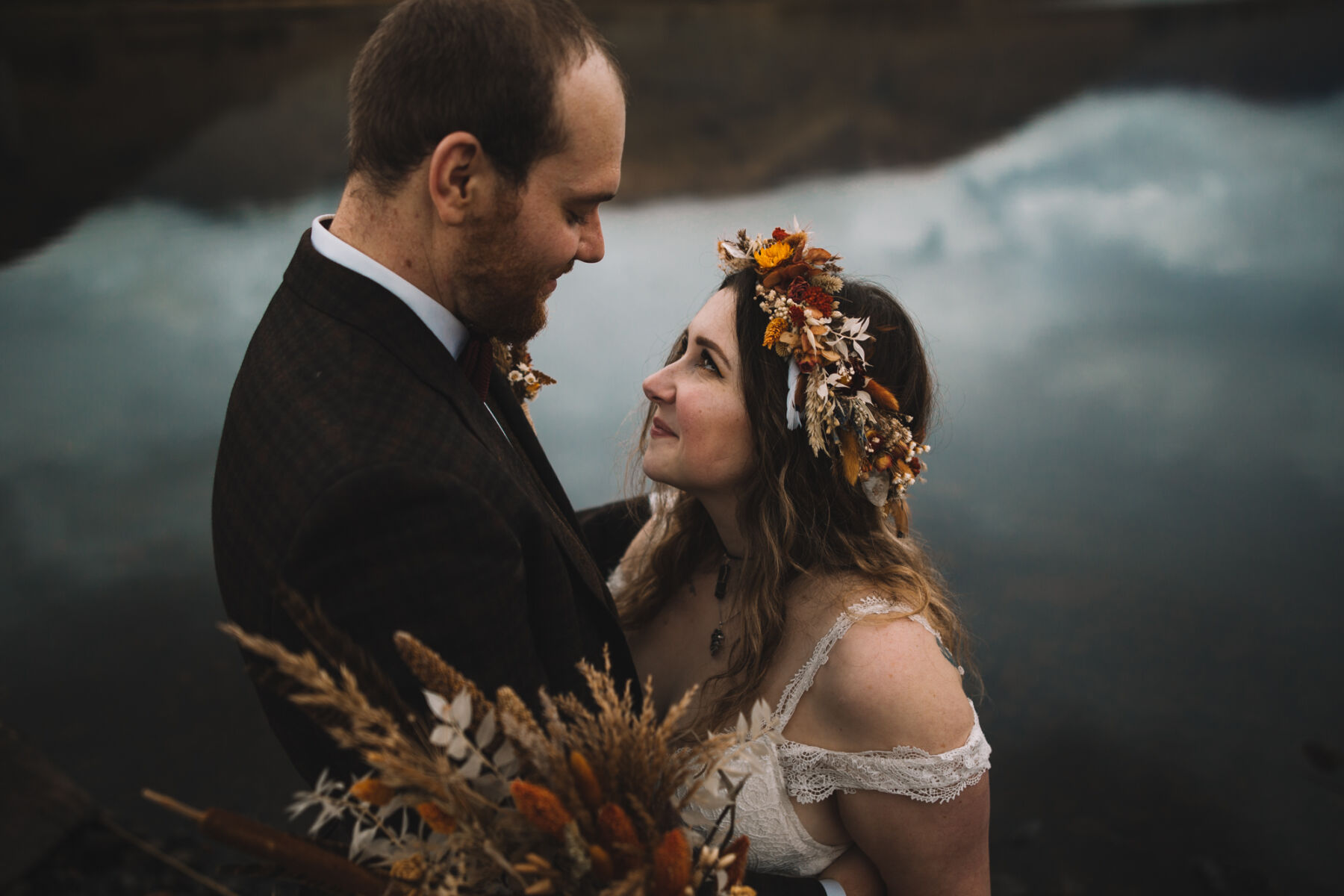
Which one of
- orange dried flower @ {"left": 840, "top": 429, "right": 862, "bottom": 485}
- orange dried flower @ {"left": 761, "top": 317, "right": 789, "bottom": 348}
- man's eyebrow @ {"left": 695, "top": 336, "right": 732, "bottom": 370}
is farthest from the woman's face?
orange dried flower @ {"left": 840, "top": 429, "right": 862, "bottom": 485}

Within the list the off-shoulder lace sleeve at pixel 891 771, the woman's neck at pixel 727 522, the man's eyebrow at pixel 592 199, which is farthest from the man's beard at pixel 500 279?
the off-shoulder lace sleeve at pixel 891 771

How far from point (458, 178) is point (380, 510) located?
608 mm

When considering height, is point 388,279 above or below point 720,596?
above

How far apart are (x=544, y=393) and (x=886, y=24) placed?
30.1 feet

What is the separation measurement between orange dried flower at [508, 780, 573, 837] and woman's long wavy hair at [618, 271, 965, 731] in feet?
3.75

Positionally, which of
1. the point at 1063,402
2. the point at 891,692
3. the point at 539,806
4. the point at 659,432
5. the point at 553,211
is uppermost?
the point at 553,211

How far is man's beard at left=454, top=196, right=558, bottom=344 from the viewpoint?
151cm

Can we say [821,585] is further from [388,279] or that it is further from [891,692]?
[388,279]

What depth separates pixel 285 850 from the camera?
845 millimetres

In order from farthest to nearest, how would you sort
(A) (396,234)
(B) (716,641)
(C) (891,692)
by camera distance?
(B) (716,641)
(C) (891,692)
(A) (396,234)

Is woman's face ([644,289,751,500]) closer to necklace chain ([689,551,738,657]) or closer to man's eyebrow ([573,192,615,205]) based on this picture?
necklace chain ([689,551,738,657])

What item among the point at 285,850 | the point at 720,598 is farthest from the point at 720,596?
the point at 285,850

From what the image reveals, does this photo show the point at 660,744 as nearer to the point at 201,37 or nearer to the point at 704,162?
the point at 704,162

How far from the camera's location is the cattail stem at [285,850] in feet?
2.57
